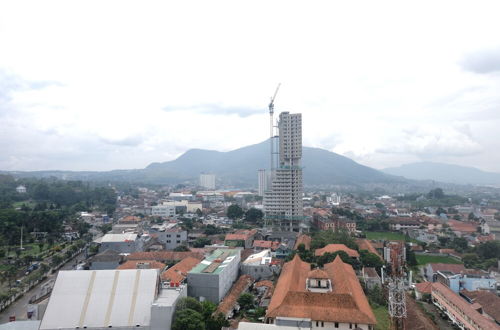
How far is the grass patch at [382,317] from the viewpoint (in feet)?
40.5

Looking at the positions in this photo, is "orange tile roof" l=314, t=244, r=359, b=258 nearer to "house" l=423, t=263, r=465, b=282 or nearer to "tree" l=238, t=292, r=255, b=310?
"house" l=423, t=263, r=465, b=282

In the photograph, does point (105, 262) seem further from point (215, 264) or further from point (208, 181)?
point (208, 181)

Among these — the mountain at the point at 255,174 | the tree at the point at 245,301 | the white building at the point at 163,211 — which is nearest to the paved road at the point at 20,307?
the tree at the point at 245,301

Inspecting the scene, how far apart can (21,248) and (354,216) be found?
33.0m

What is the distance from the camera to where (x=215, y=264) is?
16438 millimetres

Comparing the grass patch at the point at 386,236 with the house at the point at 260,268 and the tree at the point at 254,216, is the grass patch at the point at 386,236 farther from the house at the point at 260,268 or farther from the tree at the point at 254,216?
the house at the point at 260,268

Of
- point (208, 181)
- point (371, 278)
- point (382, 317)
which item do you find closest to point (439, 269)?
point (371, 278)

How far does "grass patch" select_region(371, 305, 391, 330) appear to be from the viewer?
1235cm

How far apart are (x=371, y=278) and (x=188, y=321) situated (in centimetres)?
974

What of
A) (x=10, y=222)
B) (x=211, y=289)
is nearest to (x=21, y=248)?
(x=10, y=222)

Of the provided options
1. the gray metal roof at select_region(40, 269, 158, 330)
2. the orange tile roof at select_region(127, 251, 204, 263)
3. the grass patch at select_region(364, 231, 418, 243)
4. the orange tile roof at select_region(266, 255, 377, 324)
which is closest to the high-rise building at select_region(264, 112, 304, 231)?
the grass patch at select_region(364, 231, 418, 243)

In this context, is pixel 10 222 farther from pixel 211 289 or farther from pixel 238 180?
pixel 238 180

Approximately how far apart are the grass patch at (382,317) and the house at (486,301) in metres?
3.78

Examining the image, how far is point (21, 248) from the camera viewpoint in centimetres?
2533
